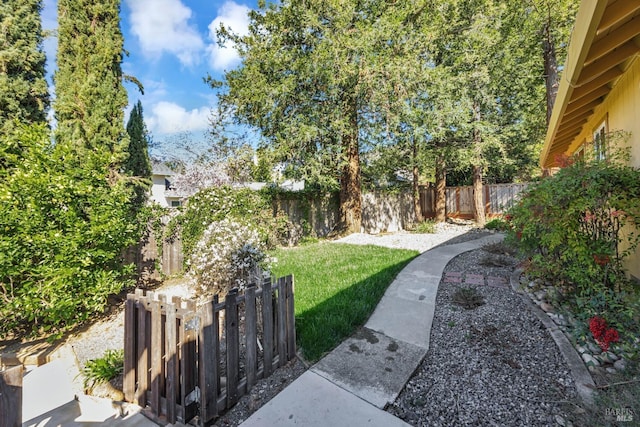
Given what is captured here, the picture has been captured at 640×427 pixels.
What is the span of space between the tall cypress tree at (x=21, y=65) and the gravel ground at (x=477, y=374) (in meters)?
7.52

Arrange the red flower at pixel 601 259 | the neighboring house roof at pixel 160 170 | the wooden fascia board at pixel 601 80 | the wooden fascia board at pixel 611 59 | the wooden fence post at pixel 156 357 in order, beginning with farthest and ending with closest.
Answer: the neighboring house roof at pixel 160 170 → the wooden fascia board at pixel 601 80 → the wooden fascia board at pixel 611 59 → the red flower at pixel 601 259 → the wooden fence post at pixel 156 357

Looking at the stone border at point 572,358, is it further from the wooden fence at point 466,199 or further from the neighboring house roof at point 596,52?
the wooden fence at point 466,199

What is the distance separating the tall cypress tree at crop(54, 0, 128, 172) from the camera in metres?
6.34

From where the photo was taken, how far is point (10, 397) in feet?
5.16

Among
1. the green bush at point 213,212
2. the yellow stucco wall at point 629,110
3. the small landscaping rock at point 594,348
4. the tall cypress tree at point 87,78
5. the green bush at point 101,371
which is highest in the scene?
the tall cypress tree at point 87,78

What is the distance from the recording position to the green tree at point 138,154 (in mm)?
7864

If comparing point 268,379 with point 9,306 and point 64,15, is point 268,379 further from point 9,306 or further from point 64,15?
point 64,15

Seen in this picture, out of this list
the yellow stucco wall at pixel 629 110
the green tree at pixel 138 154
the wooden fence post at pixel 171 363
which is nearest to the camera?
the wooden fence post at pixel 171 363

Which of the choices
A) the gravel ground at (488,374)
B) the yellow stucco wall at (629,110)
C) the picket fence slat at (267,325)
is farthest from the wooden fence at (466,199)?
the picket fence slat at (267,325)

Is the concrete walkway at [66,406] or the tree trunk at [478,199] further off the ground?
the tree trunk at [478,199]

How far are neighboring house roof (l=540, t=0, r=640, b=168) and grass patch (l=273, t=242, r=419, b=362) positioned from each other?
3612mm

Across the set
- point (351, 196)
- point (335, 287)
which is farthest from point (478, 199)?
point (335, 287)

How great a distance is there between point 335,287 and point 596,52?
436cm

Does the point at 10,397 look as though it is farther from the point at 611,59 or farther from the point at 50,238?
the point at 611,59
